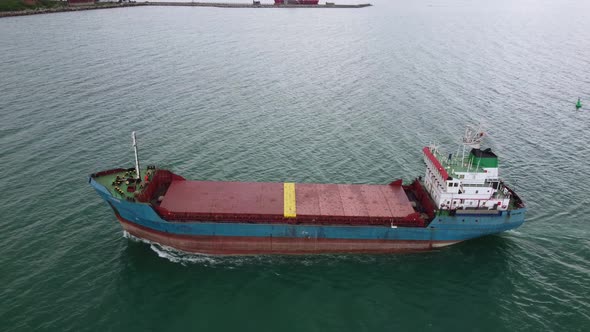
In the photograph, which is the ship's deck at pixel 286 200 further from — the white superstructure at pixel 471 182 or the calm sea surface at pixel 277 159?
the calm sea surface at pixel 277 159

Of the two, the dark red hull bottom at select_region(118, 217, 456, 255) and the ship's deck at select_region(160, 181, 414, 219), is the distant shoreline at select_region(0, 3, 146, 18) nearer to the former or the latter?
the ship's deck at select_region(160, 181, 414, 219)

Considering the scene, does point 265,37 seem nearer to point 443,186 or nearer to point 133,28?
point 133,28

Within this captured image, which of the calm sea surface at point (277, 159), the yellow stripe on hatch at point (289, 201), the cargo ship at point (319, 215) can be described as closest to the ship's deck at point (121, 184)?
the cargo ship at point (319, 215)

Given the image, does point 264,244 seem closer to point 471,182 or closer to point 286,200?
point 286,200

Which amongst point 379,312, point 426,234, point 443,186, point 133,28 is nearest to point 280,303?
point 379,312

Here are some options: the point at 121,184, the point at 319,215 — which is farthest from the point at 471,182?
the point at 121,184
